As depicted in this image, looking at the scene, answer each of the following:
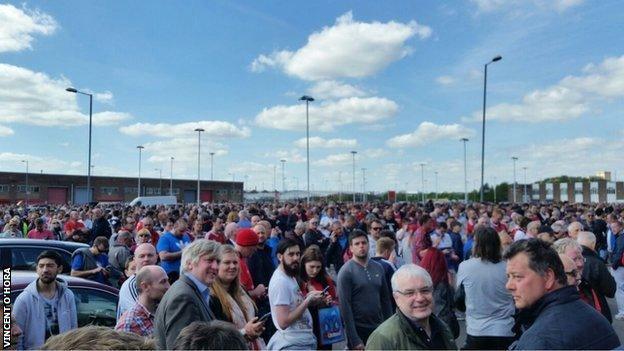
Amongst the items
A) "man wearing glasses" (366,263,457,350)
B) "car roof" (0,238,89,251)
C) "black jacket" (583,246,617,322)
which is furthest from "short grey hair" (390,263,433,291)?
"car roof" (0,238,89,251)

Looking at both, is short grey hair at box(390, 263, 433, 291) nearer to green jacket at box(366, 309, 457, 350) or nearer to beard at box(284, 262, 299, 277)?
green jacket at box(366, 309, 457, 350)

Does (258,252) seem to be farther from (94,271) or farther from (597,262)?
(597,262)

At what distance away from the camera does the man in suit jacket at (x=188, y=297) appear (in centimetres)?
302

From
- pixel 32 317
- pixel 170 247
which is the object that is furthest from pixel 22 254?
pixel 32 317

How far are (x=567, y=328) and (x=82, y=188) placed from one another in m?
83.9

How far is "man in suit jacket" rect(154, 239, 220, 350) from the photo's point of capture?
3.02 meters

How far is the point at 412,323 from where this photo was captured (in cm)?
287

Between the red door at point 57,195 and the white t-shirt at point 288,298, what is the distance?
257ft

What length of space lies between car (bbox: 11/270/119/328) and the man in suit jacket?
2.22 metres

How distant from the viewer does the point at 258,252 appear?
6371 millimetres

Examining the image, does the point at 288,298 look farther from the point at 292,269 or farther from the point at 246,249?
the point at 246,249

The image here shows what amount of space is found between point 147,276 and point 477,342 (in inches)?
124

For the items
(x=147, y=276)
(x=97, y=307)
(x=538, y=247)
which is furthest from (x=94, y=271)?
(x=538, y=247)

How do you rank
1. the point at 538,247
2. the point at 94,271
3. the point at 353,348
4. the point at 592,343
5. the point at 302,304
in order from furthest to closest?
the point at 94,271 → the point at 353,348 → the point at 302,304 → the point at 538,247 → the point at 592,343
